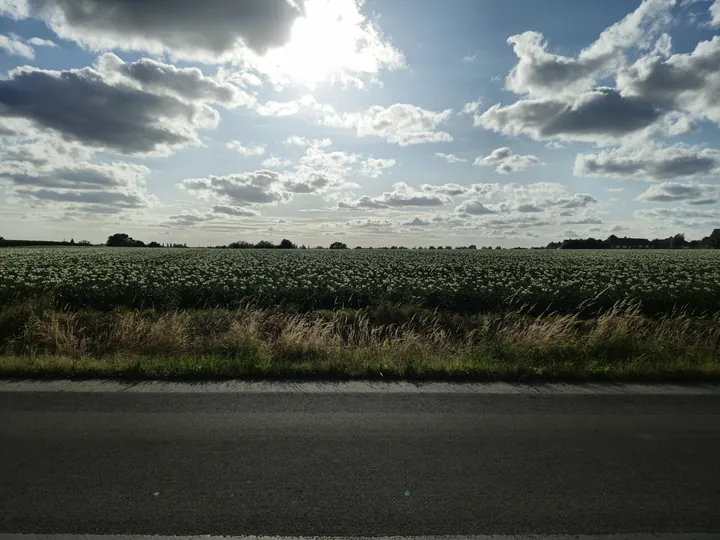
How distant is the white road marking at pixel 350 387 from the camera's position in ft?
19.1

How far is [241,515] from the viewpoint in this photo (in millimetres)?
3162

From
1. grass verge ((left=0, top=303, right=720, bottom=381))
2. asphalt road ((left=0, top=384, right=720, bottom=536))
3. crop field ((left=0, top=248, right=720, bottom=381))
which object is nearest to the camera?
asphalt road ((left=0, top=384, right=720, bottom=536))

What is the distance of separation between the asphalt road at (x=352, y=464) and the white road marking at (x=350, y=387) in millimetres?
256

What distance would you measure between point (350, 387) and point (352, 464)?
212 centimetres

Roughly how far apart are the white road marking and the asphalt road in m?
0.26

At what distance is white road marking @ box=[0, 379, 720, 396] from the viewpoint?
19.1 ft

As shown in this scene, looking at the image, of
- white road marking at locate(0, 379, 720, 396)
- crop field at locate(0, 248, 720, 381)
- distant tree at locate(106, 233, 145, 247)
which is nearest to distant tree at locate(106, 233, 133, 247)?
distant tree at locate(106, 233, 145, 247)

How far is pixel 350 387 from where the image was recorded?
5980 millimetres

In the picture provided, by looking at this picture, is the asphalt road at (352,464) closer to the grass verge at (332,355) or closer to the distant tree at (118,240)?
the grass verge at (332,355)

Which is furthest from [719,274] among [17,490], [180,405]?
[17,490]

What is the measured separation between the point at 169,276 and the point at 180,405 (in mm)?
14453

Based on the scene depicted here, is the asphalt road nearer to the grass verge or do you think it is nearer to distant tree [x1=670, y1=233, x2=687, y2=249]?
the grass verge

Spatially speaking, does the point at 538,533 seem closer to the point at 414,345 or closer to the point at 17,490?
the point at 17,490

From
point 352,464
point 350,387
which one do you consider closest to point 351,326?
point 350,387
